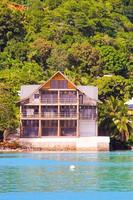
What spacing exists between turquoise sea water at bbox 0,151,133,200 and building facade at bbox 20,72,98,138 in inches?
646

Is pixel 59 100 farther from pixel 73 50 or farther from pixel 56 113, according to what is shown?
pixel 73 50

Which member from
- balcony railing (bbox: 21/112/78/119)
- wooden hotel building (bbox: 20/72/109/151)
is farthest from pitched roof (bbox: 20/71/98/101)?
balcony railing (bbox: 21/112/78/119)

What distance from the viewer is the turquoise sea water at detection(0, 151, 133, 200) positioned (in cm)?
3195

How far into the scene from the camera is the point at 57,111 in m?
72.1

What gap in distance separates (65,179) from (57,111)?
3388cm

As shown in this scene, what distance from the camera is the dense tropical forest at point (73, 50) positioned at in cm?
7594

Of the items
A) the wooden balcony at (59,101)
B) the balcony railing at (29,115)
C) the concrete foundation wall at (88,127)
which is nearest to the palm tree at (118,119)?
the concrete foundation wall at (88,127)

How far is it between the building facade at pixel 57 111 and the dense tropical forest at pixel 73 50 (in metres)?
1.66

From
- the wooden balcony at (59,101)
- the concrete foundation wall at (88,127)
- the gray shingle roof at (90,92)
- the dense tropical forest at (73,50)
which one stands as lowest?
the concrete foundation wall at (88,127)

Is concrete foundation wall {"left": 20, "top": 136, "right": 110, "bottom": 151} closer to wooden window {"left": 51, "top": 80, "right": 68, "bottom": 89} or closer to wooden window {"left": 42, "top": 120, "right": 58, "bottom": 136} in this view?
wooden window {"left": 42, "top": 120, "right": 58, "bottom": 136}

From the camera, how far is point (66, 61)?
9788 centimetres

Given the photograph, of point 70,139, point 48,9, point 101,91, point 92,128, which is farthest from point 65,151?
point 48,9

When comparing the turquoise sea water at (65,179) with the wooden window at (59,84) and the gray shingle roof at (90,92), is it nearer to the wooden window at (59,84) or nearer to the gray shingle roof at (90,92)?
the wooden window at (59,84)

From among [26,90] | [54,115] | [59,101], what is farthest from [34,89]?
[54,115]
